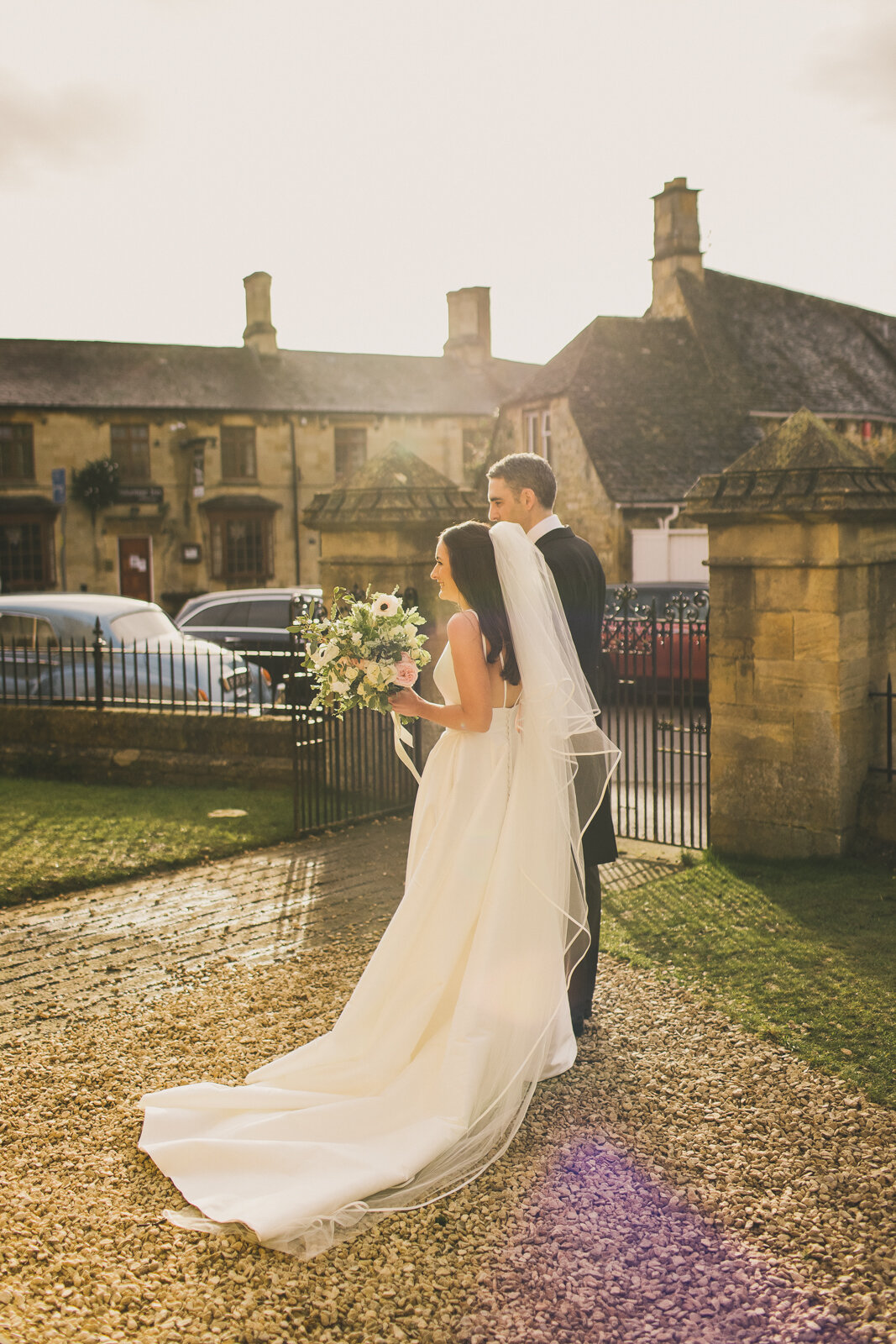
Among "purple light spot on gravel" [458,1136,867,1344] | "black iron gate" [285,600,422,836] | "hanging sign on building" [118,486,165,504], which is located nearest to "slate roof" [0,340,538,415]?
"hanging sign on building" [118,486,165,504]

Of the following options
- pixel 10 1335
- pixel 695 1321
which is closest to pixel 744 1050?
pixel 695 1321

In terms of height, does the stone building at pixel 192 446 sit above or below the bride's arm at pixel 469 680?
above

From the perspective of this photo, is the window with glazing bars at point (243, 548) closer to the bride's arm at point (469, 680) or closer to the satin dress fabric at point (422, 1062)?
the satin dress fabric at point (422, 1062)

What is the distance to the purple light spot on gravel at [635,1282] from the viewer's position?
2684mm

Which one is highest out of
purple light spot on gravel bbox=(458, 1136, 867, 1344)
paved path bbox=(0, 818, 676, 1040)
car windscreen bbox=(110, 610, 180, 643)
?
car windscreen bbox=(110, 610, 180, 643)

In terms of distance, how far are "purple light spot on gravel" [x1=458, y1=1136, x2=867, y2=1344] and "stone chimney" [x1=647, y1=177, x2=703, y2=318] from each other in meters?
30.2

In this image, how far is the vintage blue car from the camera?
415 inches

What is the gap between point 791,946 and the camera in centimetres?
516

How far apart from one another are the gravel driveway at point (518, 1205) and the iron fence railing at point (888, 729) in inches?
90.2

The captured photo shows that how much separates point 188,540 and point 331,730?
31426mm

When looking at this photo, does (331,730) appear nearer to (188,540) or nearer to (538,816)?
(538,816)

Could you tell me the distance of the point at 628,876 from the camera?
21.8 ft

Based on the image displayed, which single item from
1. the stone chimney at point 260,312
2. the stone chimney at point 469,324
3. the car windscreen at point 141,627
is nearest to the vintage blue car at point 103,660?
the car windscreen at point 141,627

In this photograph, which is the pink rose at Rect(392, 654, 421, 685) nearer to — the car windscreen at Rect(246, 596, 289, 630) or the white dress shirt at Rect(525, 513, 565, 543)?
the white dress shirt at Rect(525, 513, 565, 543)
